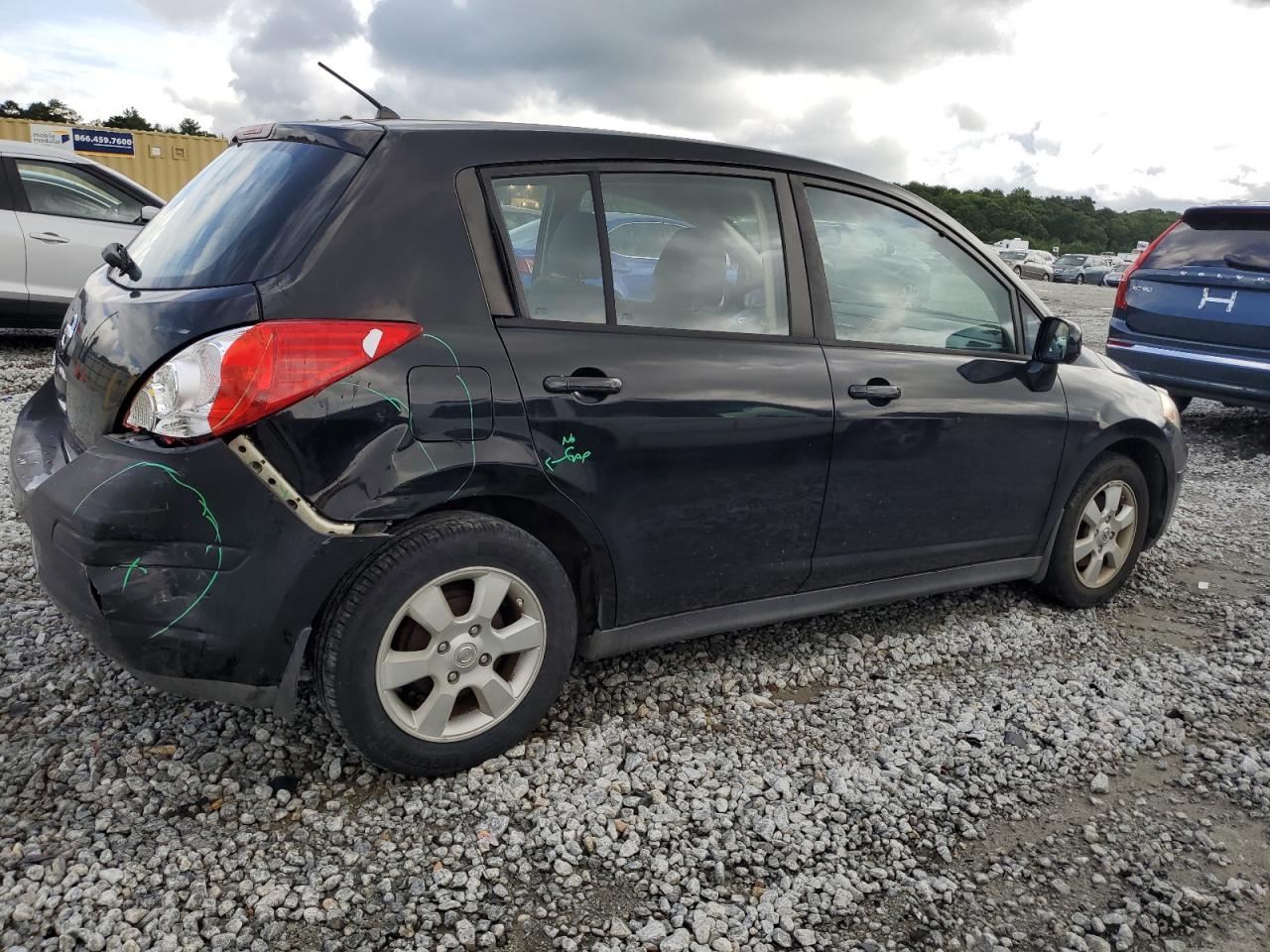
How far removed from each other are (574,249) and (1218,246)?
641 cm

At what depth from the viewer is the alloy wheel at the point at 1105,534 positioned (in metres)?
4.13

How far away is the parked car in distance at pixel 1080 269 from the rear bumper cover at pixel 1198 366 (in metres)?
38.8

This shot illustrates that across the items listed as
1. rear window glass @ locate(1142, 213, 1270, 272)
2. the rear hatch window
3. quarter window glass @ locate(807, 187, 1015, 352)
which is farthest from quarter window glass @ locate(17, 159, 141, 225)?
rear window glass @ locate(1142, 213, 1270, 272)

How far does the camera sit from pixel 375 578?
2416 mm

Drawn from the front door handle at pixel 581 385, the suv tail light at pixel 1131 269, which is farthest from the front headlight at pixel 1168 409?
the suv tail light at pixel 1131 269

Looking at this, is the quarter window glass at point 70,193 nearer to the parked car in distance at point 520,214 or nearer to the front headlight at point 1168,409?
the parked car in distance at point 520,214

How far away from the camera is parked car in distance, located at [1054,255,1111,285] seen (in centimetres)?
4284

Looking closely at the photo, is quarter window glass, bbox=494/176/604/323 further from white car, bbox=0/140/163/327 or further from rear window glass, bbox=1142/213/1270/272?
white car, bbox=0/140/163/327

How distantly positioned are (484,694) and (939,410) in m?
1.86

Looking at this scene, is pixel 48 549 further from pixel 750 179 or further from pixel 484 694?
pixel 750 179

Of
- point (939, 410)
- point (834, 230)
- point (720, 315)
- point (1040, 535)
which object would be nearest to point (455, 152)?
point (720, 315)

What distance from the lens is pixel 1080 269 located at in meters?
43.7

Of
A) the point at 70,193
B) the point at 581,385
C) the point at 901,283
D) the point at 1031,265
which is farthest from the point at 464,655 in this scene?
the point at 1031,265

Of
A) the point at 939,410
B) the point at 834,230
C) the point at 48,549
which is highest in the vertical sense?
the point at 834,230
